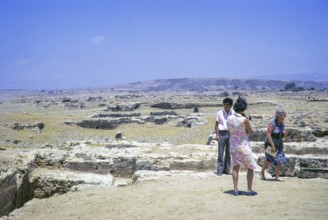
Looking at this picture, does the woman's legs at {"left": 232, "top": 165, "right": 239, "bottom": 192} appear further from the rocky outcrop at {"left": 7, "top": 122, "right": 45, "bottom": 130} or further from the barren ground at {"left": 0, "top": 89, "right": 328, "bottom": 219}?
the rocky outcrop at {"left": 7, "top": 122, "right": 45, "bottom": 130}

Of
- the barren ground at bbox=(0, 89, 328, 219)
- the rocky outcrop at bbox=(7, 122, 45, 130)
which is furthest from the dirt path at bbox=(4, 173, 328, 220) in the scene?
the rocky outcrop at bbox=(7, 122, 45, 130)

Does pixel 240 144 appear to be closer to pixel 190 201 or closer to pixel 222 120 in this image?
pixel 190 201

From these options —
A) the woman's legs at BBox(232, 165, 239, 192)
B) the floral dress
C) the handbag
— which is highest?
the floral dress

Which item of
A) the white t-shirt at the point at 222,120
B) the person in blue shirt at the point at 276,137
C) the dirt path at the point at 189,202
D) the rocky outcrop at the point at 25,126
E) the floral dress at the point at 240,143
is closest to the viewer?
the dirt path at the point at 189,202

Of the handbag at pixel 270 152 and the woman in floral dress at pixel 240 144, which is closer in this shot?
the woman in floral dress at pixel 240 144

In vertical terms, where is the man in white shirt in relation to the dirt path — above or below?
above

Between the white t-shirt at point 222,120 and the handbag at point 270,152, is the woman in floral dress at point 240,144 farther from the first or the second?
the white t-shirt at point 222,120

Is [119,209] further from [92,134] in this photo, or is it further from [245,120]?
[92,134]

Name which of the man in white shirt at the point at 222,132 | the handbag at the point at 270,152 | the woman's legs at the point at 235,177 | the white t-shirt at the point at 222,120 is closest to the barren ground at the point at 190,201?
the woman's legs at the point at 235,177

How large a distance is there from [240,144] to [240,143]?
19mm

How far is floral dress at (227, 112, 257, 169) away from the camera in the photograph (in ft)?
22.7

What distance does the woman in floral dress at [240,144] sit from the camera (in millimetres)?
6910

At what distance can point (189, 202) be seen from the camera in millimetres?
6586

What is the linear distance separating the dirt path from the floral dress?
66cm
